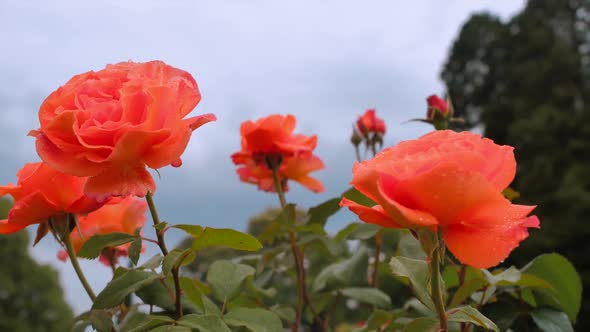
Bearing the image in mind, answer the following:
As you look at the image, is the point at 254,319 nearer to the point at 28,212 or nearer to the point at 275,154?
the point at 28,212

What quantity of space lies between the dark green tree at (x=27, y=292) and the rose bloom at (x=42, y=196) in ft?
24.6

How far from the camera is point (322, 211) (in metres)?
0.91

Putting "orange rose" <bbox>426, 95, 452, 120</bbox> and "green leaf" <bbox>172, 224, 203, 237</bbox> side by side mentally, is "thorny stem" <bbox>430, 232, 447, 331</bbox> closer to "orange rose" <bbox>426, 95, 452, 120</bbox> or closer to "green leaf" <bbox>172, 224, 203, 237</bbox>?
"green leaf" <bbox>172, 224, 203, 237</bbox>

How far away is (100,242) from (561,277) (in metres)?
0.57

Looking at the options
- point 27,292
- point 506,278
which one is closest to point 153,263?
point 506,278

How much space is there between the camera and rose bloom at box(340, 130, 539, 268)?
16.9 inches

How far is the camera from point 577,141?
934cm

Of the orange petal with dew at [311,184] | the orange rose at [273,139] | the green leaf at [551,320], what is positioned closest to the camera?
the green leaf at [551,320]

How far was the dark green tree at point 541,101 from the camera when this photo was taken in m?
8.24

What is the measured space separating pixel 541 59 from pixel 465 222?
11989 mm

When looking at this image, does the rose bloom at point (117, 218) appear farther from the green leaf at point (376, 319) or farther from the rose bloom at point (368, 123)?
the rose bloom at point (368, 123)

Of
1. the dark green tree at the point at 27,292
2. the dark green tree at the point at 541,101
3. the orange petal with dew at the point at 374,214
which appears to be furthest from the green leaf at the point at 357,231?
the dark green tree at the point at 27,292

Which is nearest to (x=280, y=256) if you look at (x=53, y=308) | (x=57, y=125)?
(x=57, y=125)

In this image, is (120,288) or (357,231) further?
(357,231)
